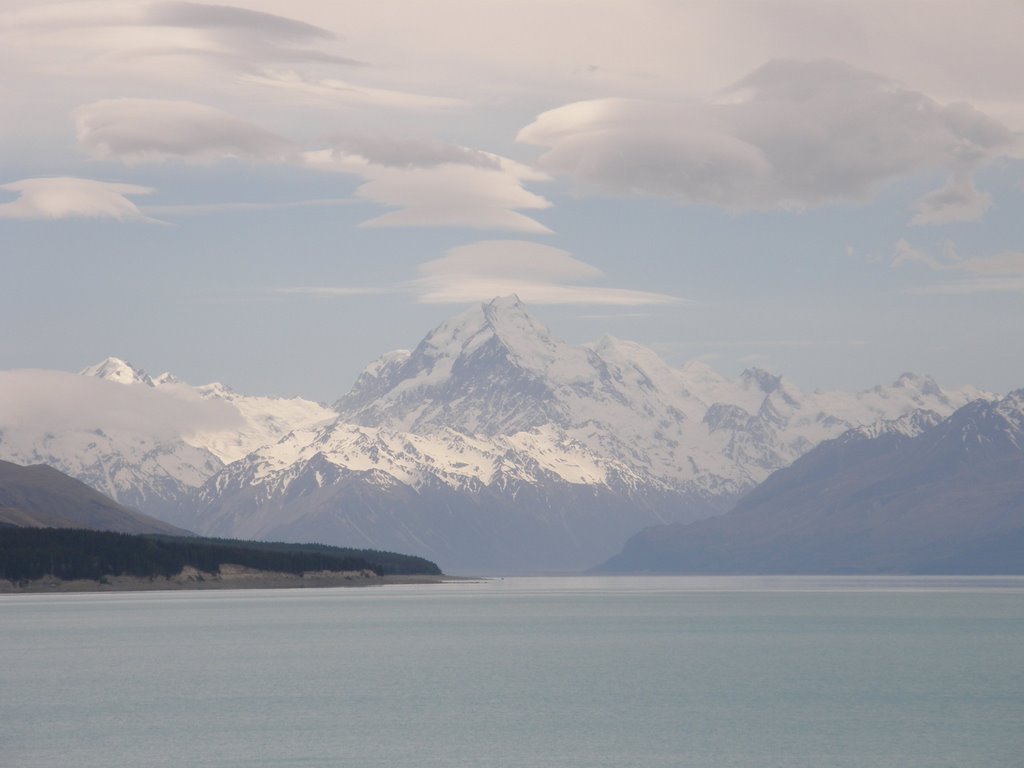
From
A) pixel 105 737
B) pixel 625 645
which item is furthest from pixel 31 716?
pixel 625 645

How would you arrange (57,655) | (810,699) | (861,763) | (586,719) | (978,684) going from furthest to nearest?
(57,655), (978,684), (810,699), (586,719), (861,763)

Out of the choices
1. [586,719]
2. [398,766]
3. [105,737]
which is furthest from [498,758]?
[105,737]

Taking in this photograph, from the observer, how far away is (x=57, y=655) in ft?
452

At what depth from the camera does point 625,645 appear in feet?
490

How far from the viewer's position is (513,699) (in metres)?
103

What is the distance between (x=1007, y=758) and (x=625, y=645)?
243 ft

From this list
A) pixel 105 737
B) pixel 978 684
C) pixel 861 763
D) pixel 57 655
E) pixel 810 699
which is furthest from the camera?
pixel 57 655

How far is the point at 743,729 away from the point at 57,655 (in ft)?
235

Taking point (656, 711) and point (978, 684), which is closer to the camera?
point (656, 711)

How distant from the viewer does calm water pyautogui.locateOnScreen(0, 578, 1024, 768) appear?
80.4m

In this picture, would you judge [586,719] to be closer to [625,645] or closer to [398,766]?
[398,766]

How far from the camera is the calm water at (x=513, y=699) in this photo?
264 feet

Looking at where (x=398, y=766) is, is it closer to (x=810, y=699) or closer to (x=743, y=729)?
(x=743, y=729)

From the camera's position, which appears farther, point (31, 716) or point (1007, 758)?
point (31, 716)
